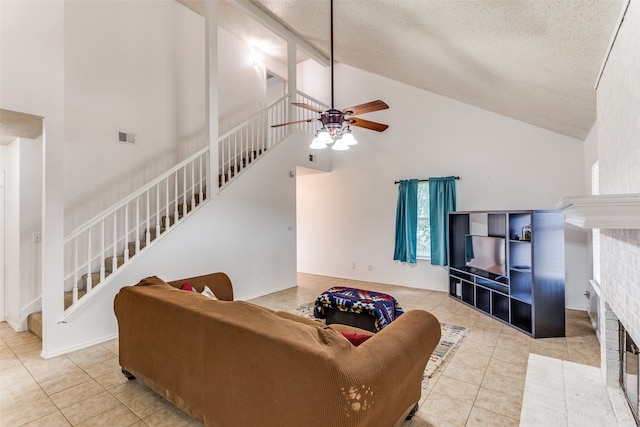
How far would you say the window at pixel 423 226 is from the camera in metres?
5.78

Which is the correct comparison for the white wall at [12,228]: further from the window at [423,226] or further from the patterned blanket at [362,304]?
the window at [423,226]

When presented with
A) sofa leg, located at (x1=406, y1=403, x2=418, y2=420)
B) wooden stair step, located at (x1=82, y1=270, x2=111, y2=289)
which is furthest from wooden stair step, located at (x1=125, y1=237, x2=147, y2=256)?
sofa leg, located at (x1=406, y1=403, x2=418, y2=420)

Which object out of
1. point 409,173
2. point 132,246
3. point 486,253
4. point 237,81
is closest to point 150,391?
point 132,246

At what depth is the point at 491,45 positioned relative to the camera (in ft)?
7.70

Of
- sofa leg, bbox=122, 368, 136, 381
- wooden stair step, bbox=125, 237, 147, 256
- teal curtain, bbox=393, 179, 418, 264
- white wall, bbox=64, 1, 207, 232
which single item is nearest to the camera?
sofa leg, bbox=122, 368, 136, 381

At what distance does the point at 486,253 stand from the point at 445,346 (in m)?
1.81

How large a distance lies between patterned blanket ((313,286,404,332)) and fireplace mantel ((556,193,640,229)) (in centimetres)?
229

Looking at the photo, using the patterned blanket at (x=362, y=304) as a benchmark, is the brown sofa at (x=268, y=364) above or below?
above

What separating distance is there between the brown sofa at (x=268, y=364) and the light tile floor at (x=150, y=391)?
22 cm

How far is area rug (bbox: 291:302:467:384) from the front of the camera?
9.22ft

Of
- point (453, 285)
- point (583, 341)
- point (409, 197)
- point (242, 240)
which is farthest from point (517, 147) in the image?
point (242, 240)

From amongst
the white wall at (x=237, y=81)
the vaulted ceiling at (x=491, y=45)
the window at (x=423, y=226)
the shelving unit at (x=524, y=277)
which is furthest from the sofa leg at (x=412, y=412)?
the white wall at (x=237, y=81)

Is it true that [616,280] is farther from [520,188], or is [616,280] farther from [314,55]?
[314,55]

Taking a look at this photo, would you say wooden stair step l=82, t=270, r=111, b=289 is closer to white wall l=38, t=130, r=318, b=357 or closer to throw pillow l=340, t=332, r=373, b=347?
white wall l=38, t=130, r=318, b=357
